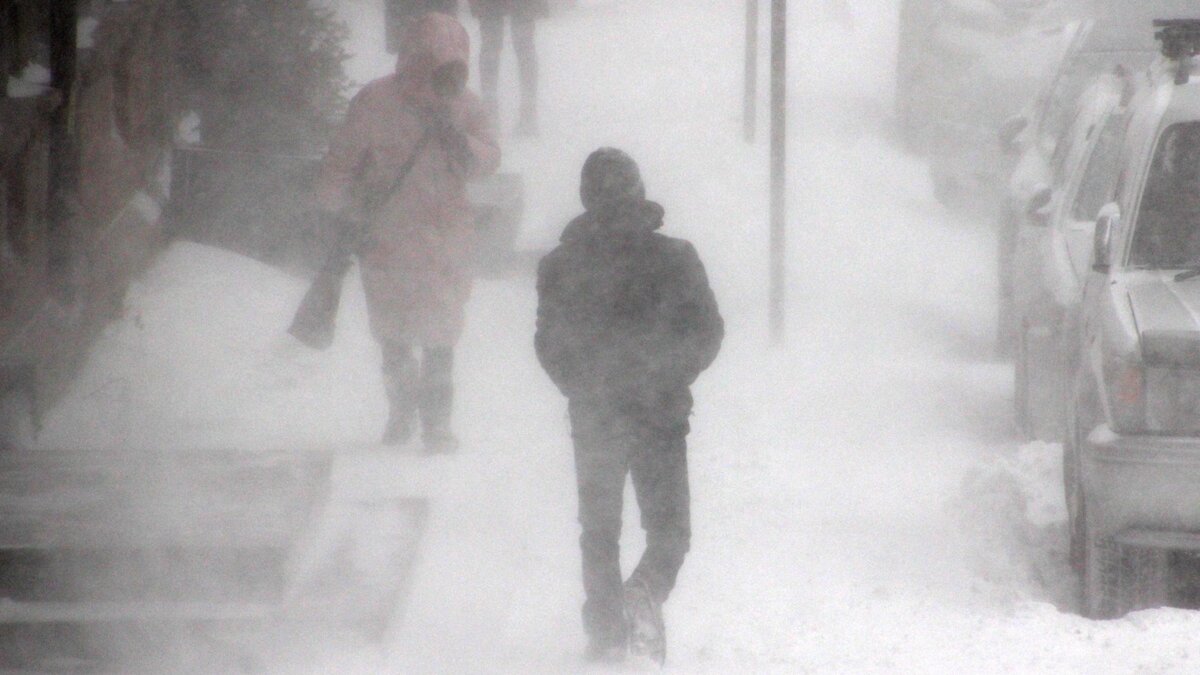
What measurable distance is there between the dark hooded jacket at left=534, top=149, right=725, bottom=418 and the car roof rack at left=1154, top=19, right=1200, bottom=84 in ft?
8.44

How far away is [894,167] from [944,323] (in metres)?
5.04

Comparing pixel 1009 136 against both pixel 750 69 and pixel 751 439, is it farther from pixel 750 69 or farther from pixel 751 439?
pixel 750 69

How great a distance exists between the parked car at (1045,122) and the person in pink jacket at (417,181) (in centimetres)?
276

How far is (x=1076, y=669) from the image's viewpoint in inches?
224

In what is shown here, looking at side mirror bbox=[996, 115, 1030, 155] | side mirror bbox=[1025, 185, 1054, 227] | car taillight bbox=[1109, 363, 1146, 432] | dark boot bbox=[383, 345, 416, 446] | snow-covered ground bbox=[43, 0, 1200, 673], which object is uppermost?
side mirror bbox=[996, 115, 1030, 155]

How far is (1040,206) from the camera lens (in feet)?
28.6

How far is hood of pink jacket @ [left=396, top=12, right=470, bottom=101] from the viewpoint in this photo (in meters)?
8.05

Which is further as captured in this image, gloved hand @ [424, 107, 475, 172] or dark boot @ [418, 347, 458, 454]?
dark boot @ [418, 347, 458, 454]

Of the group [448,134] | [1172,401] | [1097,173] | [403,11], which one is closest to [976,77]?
[403,11]

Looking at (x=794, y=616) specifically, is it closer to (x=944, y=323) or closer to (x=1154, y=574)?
(x=1154, y=574)

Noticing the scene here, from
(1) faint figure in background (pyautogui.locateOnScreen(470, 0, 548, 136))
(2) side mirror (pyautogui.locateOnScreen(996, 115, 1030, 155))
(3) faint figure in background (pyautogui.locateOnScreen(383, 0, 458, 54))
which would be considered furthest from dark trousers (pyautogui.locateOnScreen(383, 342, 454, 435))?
(1) faint figure in background (pyautogui.locateOnScreen(470, 0, 548, 136))

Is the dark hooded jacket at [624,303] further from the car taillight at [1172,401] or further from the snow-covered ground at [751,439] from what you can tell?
the car taillight at [1172,401]

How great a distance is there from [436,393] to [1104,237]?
2918 millimetres

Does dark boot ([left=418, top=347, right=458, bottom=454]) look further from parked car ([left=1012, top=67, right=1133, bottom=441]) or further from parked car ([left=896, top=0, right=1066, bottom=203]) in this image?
parked car ([left=896, top=0, right=1066, bottom=203])
